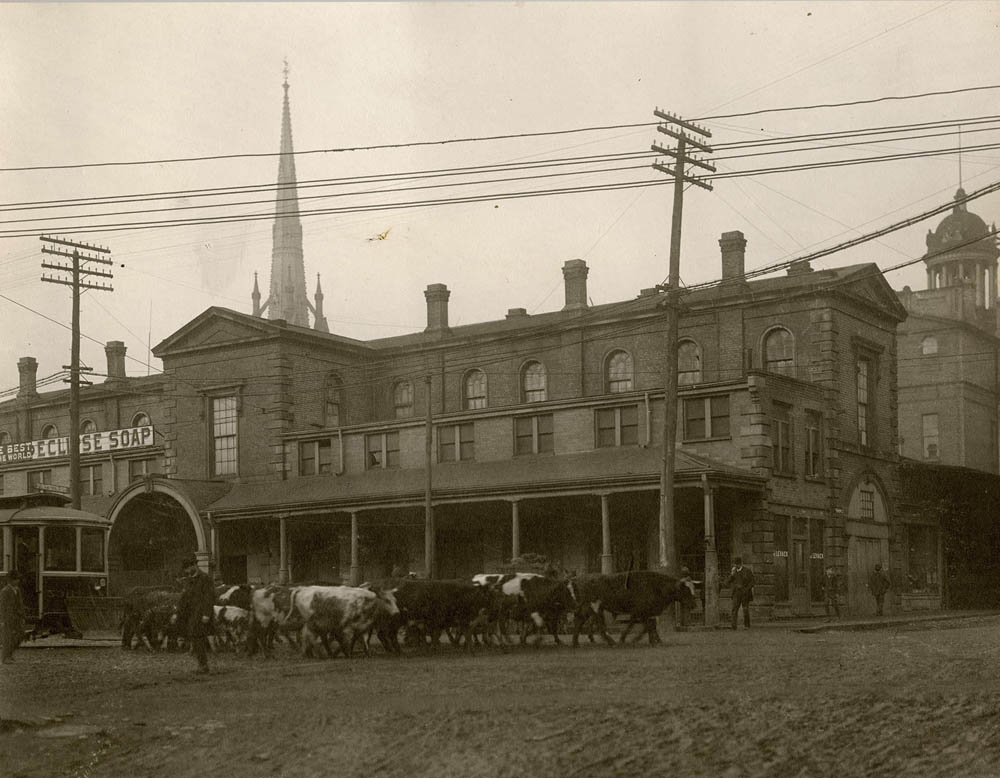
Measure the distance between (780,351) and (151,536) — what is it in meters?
22.3

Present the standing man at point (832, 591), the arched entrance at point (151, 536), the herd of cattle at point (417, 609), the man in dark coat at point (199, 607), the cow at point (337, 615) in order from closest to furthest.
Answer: the man in dark coat at point (199, 607)
the cow at point (337, 615)
the herd of cattle at point (417, 609)
the standing man at point (832, 591)
the arched entrance at point (151, 536)

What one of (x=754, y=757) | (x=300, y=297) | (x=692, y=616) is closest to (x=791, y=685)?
(x=754, y=757)

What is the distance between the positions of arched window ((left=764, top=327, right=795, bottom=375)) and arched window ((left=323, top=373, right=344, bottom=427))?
16.5 metres

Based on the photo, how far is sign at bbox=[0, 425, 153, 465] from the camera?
53.2m

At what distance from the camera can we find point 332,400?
49875 millimetres

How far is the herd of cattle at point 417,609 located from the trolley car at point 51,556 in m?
4.02

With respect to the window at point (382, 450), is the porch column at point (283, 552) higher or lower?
lower

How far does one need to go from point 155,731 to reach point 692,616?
915 inches

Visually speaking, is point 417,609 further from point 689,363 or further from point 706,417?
point 689,363

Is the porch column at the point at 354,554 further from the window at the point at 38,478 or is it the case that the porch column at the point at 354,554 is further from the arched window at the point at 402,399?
the window at the point at 38,478

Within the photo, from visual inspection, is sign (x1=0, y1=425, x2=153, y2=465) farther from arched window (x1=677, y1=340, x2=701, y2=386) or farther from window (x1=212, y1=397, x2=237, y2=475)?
arched window (x1=677, y1=340, x2=701, y2=386)

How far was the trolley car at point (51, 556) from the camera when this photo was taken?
27.4 m

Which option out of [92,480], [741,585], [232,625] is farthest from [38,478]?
[741,585]

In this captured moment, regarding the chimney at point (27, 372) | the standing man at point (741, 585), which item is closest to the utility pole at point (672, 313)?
the standing man at point (741, 585)
